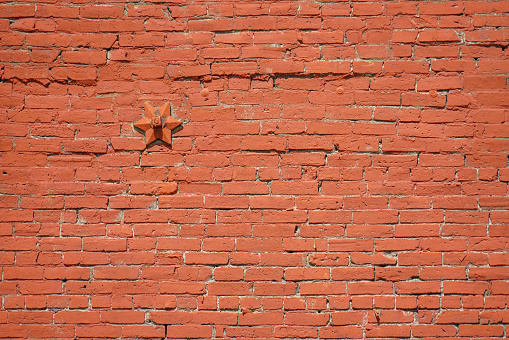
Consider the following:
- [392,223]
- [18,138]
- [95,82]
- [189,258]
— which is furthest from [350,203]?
[18,138]

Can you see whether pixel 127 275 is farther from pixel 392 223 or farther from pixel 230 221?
pixel 392 223

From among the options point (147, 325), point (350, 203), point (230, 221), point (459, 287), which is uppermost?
point (350, 203)

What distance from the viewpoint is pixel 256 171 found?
2.40 metres

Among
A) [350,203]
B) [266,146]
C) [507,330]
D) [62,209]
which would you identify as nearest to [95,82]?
[62,209]

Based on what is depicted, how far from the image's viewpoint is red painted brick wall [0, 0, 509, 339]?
7.70 feet

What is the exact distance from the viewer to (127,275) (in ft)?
7.77

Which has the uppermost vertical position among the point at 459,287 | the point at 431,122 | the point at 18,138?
the point at 431,122

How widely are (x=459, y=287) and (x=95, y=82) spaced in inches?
106

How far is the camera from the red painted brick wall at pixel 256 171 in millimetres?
2346

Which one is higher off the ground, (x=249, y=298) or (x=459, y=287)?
(x=459, y=287)

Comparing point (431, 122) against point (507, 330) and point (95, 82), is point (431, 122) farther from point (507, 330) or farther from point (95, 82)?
point (95, 82)

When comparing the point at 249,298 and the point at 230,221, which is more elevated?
the point at 230,221

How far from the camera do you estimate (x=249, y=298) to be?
2.35 meters

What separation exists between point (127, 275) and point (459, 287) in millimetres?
2110
